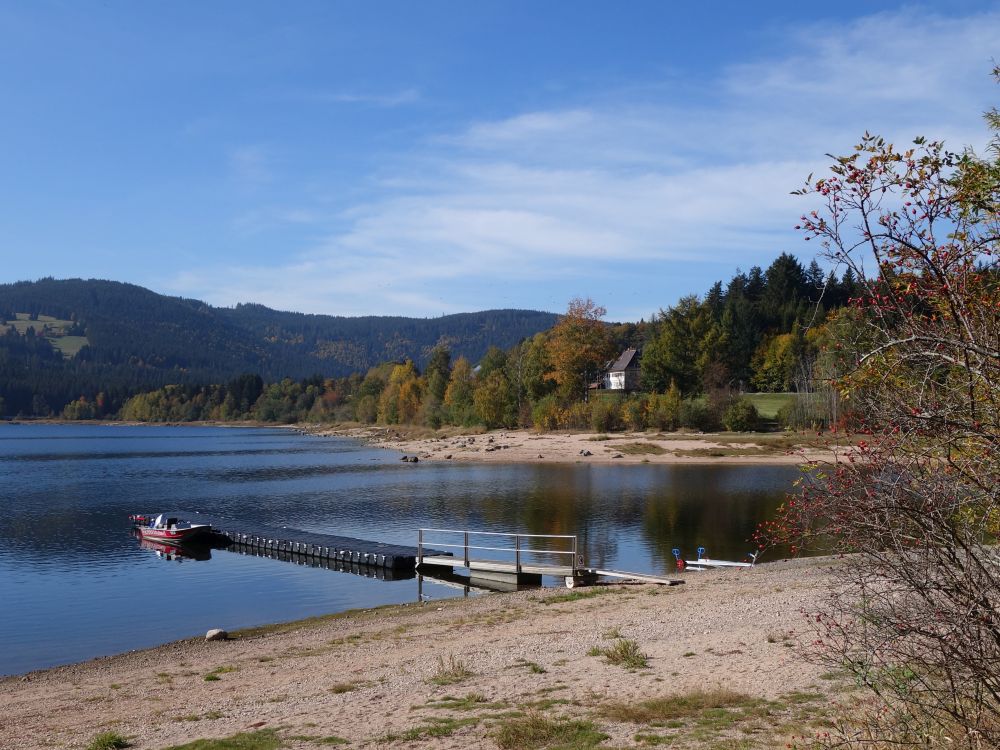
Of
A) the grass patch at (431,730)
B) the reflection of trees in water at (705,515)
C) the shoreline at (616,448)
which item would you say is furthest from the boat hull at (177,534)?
the shoreline at (616,448)

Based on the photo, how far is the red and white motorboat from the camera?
3803cm


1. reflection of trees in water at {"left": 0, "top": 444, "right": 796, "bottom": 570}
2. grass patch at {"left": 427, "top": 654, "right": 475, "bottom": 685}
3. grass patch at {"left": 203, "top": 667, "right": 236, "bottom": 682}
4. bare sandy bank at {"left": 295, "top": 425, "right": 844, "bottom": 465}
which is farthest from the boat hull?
bare sandy bank at {"left": 295, "top": 425, "right": 844, "bottom": 465}

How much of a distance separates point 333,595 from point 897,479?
972 inches

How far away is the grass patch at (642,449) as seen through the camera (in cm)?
7706

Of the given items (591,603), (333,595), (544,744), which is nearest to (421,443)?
(333,595)

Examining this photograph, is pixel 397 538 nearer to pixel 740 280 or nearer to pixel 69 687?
pixel 69 687

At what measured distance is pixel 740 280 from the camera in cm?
12375

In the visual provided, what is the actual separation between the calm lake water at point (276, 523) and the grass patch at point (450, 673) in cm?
1121

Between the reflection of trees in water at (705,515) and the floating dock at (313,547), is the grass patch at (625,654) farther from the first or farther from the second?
the floating dock at (313,547)

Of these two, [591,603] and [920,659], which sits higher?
[920,659]

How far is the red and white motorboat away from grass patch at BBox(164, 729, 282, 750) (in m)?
28.4

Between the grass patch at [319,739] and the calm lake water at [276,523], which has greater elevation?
the grass patch at [319,739]

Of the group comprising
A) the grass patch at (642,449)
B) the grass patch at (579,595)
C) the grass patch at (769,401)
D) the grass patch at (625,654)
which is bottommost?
the grass patch at (579,595)

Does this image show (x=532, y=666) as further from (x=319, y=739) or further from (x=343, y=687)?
(x=319, y=739)
